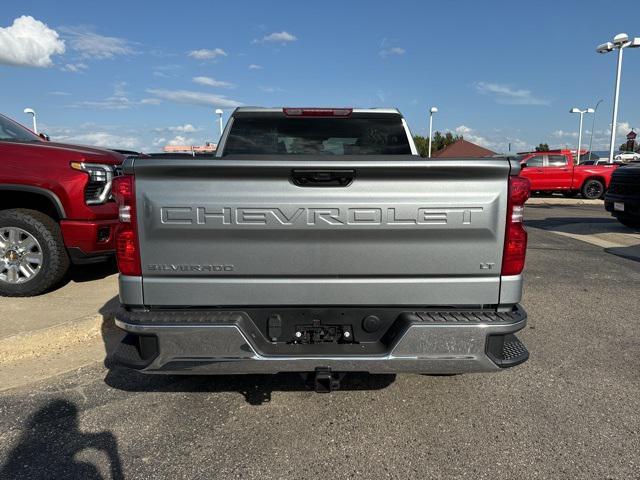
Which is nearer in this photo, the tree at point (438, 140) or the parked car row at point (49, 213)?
the parked car row at point (49, 213)

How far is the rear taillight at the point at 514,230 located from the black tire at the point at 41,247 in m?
4.21

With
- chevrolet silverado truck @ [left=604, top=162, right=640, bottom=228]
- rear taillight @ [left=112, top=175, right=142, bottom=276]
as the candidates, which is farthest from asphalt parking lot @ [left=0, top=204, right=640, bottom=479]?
chevrolet silverado truck @ [left=604, top=162, right=640, bottom=228]

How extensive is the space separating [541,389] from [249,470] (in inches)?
84.3

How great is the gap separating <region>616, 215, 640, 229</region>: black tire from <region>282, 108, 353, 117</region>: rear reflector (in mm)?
9144

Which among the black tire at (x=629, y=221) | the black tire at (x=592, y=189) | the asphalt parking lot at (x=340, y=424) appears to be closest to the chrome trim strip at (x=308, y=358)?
the asphalt parking lot at (x=340, y=424)

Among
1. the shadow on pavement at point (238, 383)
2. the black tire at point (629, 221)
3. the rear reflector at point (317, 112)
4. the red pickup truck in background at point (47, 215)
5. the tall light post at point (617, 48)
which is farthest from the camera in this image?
the tall light post at point (617, 48)

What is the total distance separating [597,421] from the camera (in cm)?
291

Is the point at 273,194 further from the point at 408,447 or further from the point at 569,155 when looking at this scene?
the point at 569,155

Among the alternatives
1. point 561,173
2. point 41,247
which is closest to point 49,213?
point 41,247

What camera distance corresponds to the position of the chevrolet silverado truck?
9.82 meters

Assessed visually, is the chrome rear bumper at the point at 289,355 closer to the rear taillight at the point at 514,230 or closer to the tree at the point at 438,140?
the rear taillight at the point at 514,230

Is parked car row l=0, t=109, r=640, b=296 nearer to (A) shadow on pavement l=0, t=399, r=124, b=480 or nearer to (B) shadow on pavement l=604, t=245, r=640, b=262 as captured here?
(A) shadow on pavement l=0, t=399, r=124, b=480

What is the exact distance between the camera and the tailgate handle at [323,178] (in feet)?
7.94

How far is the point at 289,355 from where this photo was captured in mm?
2465
